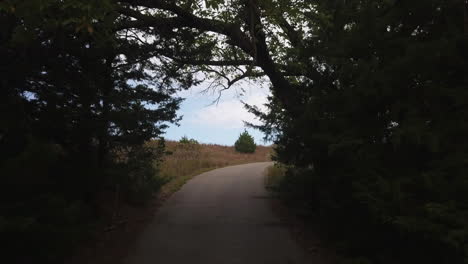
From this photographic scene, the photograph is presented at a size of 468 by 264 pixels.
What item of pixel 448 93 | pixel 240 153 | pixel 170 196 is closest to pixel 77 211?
pixel 448 93

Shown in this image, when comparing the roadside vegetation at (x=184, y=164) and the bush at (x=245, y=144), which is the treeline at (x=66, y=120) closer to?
the roadside vegetation at (x=184, y=164)

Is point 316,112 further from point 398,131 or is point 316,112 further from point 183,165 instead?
point 183,165

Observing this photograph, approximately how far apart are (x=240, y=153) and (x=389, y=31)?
106 ft

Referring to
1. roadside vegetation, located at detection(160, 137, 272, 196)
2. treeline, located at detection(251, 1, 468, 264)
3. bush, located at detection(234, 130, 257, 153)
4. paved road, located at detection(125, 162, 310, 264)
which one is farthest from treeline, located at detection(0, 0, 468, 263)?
bush, located at detection(234, 130, 257, 153)

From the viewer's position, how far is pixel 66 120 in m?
7.50

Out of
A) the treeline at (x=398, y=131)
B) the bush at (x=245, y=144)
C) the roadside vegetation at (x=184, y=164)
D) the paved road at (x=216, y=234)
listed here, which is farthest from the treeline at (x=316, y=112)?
the bush at (x=245, y=144)

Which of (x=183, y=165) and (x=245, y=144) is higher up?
(x=245, y=144)

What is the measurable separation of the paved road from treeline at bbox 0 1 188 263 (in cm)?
133

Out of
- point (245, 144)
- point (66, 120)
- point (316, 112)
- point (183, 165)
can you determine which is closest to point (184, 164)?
point (183, 165)

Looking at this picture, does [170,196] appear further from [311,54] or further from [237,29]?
[311,54]

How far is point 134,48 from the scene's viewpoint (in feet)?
31.6

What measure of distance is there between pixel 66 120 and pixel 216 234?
3.96 metres

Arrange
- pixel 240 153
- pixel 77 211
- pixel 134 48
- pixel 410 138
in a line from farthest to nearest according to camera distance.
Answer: pixel 240 153, pixel 134 48, pixel 77 211, pixel 410 138

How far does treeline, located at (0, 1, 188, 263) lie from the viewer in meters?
4.86
